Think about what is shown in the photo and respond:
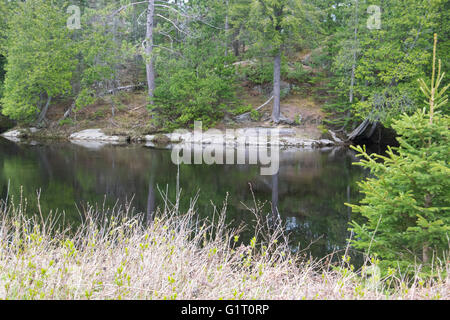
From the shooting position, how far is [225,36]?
906 inches

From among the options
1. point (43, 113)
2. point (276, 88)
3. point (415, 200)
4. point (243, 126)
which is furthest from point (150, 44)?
point (415, 200)

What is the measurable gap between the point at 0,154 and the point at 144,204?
35.9 feet

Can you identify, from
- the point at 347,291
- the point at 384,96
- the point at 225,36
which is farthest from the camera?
the point at 225,36

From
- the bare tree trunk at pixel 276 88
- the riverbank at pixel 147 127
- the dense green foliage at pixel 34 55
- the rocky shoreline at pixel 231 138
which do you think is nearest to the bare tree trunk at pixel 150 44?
the riverbank at pixel 147 127

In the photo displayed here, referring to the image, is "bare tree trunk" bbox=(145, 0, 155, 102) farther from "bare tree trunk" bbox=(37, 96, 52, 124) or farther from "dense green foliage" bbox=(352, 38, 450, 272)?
"dense green foliage" bbox=(352, 38, 450, 272)

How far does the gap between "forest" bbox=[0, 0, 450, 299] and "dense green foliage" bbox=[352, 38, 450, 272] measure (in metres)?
0.02

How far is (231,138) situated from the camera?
20.8 m

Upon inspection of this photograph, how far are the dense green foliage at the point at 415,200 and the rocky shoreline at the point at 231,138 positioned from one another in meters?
16.0

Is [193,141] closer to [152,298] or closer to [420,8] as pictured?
[420,8]

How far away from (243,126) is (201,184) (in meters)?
11.6

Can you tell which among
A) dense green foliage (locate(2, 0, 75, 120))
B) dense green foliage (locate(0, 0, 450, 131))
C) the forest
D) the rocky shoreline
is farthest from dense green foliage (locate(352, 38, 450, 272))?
dense green foliage (locate(2, 0, 75, 120))

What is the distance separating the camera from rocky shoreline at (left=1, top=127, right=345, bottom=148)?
20344 mm

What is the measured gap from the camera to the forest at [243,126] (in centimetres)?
378
